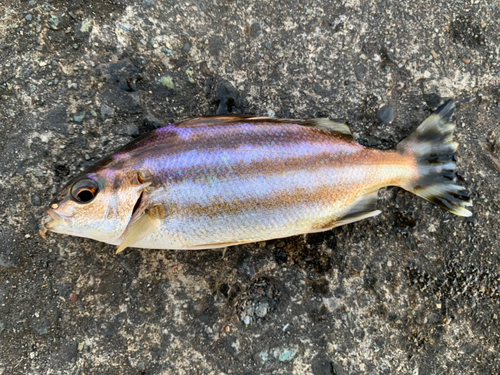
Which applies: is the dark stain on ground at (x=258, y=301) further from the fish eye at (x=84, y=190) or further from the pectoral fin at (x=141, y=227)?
the fish eye at (x=84, y=190)

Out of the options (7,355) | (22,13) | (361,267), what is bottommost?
(7,355)

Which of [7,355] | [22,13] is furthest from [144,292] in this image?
[22,13]

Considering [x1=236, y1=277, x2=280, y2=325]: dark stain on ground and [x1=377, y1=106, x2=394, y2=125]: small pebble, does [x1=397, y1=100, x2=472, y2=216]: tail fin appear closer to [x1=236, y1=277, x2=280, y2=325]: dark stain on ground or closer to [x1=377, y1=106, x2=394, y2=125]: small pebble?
[x1=377, y1=106, x2=394, y2=125]: small pebble

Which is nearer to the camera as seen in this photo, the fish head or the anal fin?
the fish head

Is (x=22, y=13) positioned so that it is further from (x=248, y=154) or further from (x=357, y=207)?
(x=357, y=207)

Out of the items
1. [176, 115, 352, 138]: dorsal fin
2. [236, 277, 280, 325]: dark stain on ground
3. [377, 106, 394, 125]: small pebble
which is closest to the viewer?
[176, 115, 352, 138]: dorsal fin

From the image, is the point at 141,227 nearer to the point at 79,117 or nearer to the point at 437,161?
the point at 79,117

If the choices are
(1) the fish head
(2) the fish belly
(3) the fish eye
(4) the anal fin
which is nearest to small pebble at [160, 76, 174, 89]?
(2) the fish belly
